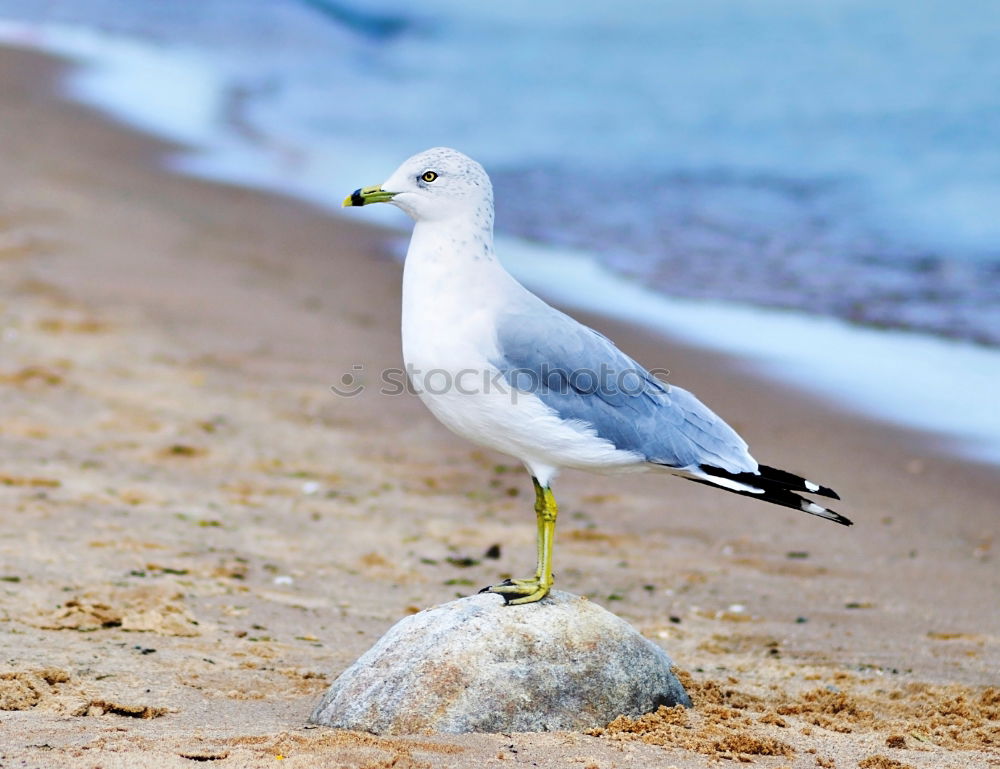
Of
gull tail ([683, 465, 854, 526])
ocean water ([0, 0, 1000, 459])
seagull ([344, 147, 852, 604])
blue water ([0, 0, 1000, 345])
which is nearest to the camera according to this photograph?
seagull ([344, 147, 852, 604])

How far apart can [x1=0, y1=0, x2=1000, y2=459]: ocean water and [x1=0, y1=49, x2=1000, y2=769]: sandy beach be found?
1.64 metres

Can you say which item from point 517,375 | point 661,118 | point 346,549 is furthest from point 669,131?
point 517,375

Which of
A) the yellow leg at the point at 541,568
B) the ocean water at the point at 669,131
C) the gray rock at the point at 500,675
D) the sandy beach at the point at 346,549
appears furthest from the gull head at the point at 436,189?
the ocean water at the point at 669,131

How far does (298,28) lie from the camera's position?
1280 inches

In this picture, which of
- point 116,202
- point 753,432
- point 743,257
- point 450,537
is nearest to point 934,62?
point 743,257

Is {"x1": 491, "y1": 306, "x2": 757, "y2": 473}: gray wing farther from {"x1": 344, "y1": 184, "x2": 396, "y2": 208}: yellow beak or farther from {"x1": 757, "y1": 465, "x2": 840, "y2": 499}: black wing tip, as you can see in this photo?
{"x1": 344, "y1": 184, "x2": 396, "y2": 208}: yellow beak

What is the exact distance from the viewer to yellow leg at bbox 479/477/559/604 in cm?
456

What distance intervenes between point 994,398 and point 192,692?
6.23 m

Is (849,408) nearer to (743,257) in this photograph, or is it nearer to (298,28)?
(743,257)

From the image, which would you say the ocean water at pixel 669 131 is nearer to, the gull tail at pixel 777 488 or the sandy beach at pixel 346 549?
the sandy beach at pixel 346 549

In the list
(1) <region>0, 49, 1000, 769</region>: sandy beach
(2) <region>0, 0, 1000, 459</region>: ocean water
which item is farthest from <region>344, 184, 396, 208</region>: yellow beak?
(2) <region>0, 0, 1000, 459</region>: ocean water

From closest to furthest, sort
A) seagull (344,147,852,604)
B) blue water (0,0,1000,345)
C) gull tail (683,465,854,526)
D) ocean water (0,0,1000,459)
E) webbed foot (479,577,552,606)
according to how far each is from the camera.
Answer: seagull (344,147,852,604) < gull tail (683,465,854,526) < webbed foot (479,577,552,606) < ocean water (0,0,1000,459) < blue water (0,0,1000,345)

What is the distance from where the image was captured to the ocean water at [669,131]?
11.7 metres

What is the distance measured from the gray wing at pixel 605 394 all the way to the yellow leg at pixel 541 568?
339 millimetres
